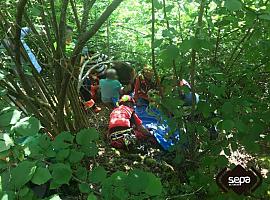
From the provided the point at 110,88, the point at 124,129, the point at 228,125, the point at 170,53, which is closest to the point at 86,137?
the point at 170,53

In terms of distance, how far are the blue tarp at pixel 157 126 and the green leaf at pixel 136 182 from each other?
187 centimetres

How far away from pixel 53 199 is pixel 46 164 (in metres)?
0.21

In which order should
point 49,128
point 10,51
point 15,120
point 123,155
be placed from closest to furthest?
1. point 15,120
2. point 10,51
3. point 49,128
4. point 123,155

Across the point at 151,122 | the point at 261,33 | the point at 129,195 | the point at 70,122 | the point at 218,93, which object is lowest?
the point at 151,122

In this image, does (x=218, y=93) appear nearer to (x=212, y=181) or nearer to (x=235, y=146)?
(x=235, y=146)

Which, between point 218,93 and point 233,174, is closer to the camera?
point 233,174

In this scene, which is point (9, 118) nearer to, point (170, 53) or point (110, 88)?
point (170, 53)

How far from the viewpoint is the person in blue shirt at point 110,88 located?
4797mm

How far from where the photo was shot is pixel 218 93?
212 cm

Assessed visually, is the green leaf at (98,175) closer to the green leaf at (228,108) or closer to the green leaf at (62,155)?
the green leaf at (62,155)

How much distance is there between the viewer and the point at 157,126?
3.19 metres

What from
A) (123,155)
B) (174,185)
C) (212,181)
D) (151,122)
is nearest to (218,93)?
(212,181)

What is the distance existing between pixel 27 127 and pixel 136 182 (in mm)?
368

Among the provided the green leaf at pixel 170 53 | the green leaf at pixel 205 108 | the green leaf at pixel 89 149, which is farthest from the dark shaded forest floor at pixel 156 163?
the green leaf at pixel 89 149
